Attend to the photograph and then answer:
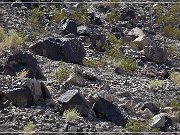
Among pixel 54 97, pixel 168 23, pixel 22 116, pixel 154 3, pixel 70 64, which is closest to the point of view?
pixel 22 116

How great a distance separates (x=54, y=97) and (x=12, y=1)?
657cm

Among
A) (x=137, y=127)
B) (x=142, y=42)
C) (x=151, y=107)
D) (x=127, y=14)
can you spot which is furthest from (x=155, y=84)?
(x=127, y=14)

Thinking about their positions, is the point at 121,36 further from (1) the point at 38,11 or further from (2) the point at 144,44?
(1) the point at 38,11

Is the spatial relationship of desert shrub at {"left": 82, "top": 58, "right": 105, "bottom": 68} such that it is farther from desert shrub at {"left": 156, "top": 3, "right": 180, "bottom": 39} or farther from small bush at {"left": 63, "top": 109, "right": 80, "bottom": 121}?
desert shrub at {"left": 156, "top": 3, "right": 180, "bottom": 39}

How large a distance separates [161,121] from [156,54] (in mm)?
4930

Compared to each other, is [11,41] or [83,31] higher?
[11,41]

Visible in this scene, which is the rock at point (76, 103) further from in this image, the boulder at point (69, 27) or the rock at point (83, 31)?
the rock at point (83, 31)

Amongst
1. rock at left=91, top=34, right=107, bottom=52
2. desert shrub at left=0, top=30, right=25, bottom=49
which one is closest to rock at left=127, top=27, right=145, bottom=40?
rock at left=91, top=34, right=107, bottom=52

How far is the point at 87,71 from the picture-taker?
11.2 m

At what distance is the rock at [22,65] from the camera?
9953mm

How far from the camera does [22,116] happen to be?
8414 mm

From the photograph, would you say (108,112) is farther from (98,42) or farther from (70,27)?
(70,27)

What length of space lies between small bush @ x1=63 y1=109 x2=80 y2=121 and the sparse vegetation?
320cm

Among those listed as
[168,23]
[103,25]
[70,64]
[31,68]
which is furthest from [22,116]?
[168,23]
